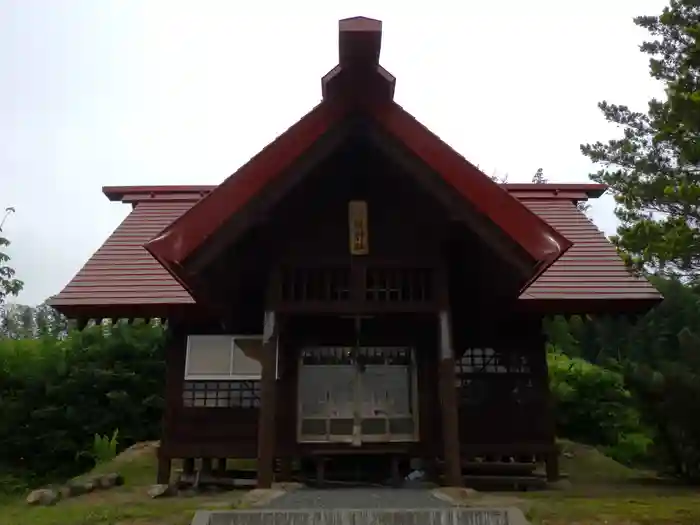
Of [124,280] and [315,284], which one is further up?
[124,280]

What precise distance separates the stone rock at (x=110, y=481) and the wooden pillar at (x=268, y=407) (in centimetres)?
398

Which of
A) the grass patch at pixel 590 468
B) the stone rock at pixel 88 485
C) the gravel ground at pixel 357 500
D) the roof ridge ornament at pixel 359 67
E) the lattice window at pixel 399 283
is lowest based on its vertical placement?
the gravel ground at pixel 357 500

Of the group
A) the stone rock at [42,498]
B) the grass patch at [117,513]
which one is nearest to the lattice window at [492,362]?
the grass patch at [117,513]

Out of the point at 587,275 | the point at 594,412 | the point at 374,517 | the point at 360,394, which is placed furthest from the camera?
the point at 594,412

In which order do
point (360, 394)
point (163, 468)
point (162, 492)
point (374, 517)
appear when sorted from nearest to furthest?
point (374, 517) < point (162, 492) < point (360, 394) < point (163, 468)

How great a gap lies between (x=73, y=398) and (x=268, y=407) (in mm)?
11399

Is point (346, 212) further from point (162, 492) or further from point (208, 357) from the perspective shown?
point (162, 492)

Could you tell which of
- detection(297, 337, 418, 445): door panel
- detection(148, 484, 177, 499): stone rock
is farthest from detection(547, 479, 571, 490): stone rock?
detection(148, 484, 177, 499): stone rock

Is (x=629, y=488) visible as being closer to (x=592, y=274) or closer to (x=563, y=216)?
(x=592, y=274)

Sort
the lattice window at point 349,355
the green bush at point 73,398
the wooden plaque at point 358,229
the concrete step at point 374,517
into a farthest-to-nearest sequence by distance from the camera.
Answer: the green bush at point 73,398 < the lattice window at point 349,355 < the wooden plaque at point 358,229 < the concrete step at point 374,517

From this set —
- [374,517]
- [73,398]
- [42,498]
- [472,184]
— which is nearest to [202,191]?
[73,398]

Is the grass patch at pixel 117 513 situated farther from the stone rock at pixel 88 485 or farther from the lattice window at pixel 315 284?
the lattice window at pixel 315 284

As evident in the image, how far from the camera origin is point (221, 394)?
34.1ft

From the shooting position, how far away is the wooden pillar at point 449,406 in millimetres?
7262
